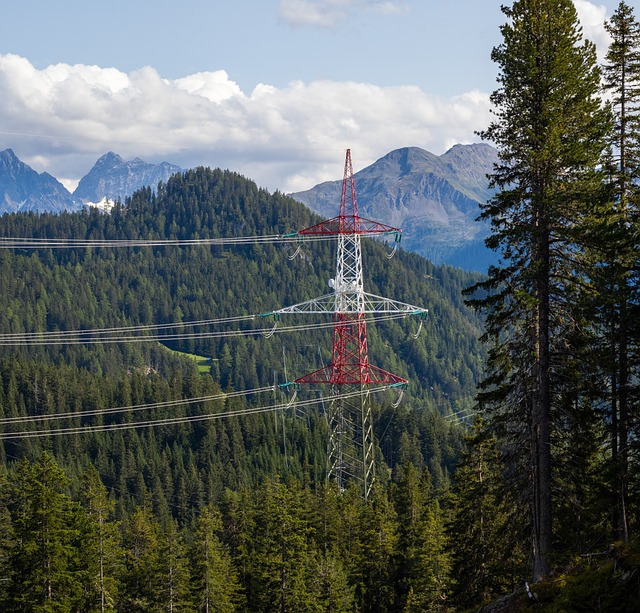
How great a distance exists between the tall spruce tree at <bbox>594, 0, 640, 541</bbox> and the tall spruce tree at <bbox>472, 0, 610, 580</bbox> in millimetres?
1352

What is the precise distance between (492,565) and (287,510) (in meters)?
13.4

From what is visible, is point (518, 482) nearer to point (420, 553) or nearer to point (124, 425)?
point (420, 553)

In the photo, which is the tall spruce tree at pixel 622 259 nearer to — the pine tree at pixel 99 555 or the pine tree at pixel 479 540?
the pine tree at pixel 479 540

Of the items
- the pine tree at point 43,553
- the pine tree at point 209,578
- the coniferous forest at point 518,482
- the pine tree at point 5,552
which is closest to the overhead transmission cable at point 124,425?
the pine tree at point 5,552

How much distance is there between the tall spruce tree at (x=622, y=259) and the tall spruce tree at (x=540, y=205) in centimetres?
135

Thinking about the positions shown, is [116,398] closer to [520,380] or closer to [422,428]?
[422,428]

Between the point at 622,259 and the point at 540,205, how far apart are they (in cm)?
376

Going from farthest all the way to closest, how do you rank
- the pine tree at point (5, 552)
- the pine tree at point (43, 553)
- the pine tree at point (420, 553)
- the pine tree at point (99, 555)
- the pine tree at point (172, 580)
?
the pine tree at point (172, 580)
the pine tree at point (420, 553)
the pine tree at point (5, 552)
the pine tree at point (99, 555)
the pine tree at point (43, 553)

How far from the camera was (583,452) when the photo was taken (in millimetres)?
25672

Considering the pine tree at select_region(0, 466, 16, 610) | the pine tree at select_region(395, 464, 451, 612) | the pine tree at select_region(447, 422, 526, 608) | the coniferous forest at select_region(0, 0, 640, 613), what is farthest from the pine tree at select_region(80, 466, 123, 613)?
the pine tree at select_region(447, 422, 526, 608)

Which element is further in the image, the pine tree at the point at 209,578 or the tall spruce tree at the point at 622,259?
the pine tree at the point at 209,578

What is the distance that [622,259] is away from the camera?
25.6 m

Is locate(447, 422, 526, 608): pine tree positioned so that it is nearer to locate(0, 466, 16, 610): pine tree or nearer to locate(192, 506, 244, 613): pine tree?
locate(192, 506, 244, 613): pine tree

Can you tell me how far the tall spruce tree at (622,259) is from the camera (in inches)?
959
